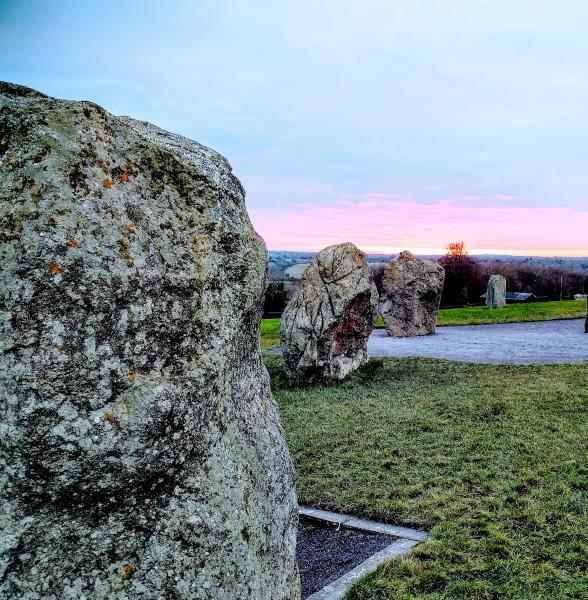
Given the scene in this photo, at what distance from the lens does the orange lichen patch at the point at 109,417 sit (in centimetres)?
273

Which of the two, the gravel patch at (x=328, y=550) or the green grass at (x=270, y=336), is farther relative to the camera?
the green grass at (x=270, y=336)

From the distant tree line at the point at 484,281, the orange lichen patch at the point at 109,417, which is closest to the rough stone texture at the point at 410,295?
the orange lichen patch at the point at 109,417

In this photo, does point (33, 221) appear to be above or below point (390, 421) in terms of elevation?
above

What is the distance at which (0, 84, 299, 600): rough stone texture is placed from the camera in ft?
8.73

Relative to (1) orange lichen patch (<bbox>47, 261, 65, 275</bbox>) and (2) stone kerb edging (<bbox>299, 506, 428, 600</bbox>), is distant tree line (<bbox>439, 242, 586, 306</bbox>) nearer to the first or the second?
(2) stone kerb edging (<bbox>299, 506, 428, 600</bbox>)

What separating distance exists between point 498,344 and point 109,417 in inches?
631

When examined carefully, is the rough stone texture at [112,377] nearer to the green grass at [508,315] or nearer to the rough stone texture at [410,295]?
the rough stone texture at [410,295]

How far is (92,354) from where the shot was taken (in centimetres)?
275

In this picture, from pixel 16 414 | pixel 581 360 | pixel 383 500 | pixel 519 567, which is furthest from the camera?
pixel 581 360

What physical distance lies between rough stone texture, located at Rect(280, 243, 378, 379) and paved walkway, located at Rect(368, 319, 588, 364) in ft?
10.9

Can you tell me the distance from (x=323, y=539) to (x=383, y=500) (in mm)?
864

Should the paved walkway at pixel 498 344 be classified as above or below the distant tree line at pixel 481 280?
below

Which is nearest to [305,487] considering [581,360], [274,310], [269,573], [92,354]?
[269,573]

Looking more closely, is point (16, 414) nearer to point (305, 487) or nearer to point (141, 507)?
point (141, 507)
